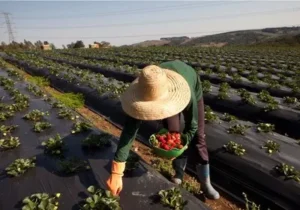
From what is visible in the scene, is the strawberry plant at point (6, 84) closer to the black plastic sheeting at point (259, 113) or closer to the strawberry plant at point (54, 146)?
the black plastic sheeting at point (259, 113)

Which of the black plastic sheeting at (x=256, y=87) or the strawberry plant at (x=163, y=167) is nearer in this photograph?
the strawberry plant at (x=163, y=167)

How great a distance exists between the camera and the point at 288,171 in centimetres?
550

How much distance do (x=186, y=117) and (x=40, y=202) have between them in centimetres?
249

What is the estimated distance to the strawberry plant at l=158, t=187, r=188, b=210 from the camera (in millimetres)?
4270

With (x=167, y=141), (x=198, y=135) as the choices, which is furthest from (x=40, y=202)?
(x=198, y=135)

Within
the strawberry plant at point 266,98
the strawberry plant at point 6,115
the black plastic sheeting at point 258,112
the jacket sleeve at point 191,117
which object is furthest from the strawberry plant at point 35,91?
the jacket sleeve at point 191,117

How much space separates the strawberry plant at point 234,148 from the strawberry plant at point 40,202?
12.6 feet

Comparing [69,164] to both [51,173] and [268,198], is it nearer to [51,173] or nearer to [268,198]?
[51,173]

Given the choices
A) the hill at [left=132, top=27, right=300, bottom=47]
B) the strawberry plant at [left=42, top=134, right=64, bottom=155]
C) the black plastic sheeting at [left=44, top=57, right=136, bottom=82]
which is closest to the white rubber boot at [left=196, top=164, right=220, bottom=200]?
the strawberry plant at [left=42, top=134, right=64, bottom=155]

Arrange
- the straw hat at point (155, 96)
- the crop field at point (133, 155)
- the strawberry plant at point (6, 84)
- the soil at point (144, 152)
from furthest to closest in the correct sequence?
the strawberry plant at point (6, 84) → the soil at point (144, 152) → the crop field at point (133, 155) → the straw hat at point (155, 96)

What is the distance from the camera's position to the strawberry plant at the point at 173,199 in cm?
427

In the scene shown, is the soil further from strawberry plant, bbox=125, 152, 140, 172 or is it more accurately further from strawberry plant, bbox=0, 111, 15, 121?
strawberry plant, bbox=0, 111, 15, 121

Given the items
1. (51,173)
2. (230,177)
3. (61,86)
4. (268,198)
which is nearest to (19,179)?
(51,173)

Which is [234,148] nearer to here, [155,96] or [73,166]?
[73,166]
